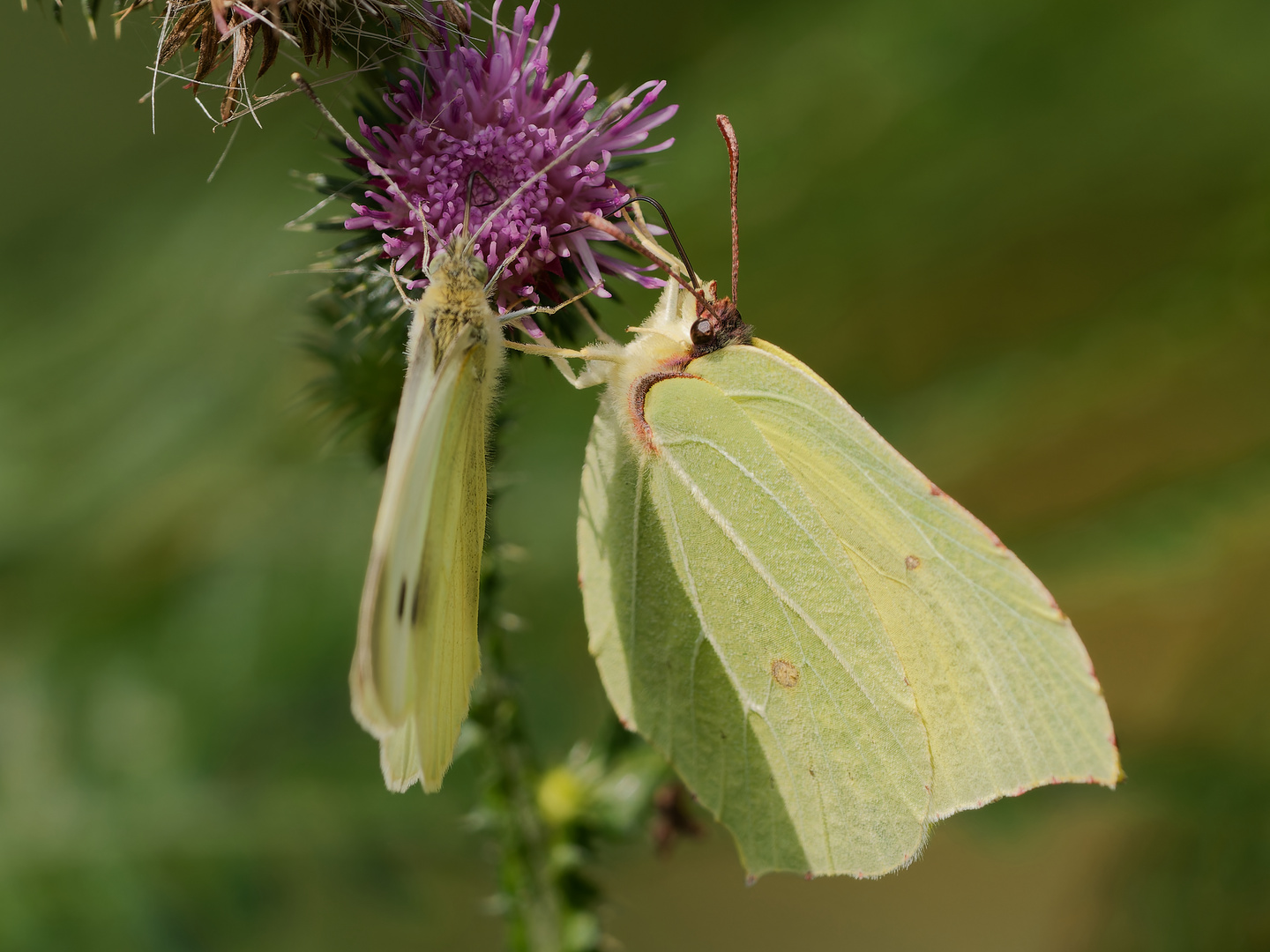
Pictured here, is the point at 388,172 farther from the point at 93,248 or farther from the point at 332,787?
the point at 93,248

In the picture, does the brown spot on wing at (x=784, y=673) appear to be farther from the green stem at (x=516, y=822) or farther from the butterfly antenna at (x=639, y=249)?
the butterfly antenna at (x=639, y=249)

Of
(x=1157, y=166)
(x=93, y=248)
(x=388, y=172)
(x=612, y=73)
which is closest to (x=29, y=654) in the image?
(x=93, y=248)

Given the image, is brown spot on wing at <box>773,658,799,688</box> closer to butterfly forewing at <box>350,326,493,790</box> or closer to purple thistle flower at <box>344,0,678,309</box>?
butterfly forewing at <box>350,326,493,790</box>

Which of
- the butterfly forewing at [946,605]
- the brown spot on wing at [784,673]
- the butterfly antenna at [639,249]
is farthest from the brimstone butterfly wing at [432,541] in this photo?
the brown spot on wing at [784,673]

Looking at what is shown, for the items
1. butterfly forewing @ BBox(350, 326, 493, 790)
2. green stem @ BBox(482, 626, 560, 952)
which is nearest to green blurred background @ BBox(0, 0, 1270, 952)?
green stem @ BBox(482, 626, 560, 952)

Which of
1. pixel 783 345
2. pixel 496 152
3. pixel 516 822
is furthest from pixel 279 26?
pixel 783 345

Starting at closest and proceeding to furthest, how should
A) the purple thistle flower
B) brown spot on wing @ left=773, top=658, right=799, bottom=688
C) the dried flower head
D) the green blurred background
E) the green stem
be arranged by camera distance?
1. the dried flower head
2. the purple thistle flower
3. brown spot on wing @ left=773, top=658, right=799, bottom=688
4. the green stem
5. the green blurred background
